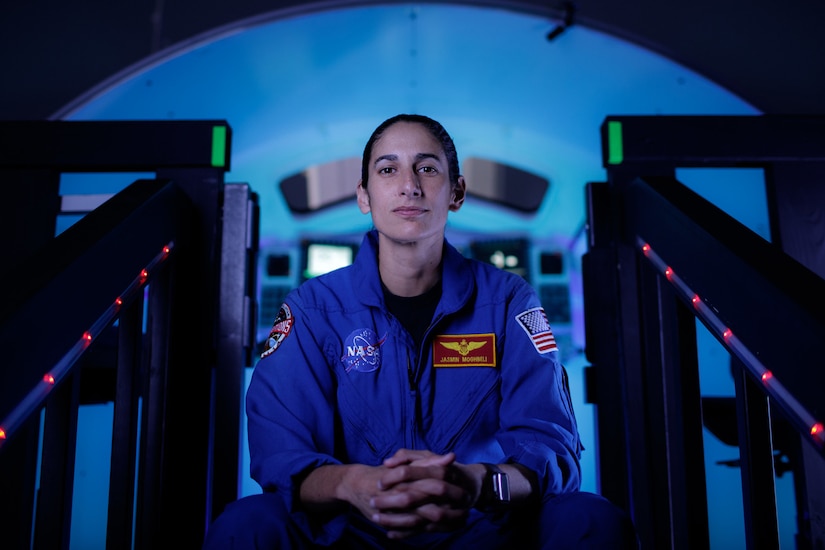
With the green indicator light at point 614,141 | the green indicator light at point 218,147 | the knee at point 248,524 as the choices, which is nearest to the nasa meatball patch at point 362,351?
the knee at point 248,524

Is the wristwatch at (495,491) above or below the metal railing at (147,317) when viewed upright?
below

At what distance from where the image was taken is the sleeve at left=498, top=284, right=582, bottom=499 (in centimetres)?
110

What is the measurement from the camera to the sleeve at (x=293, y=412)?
1.08 meters

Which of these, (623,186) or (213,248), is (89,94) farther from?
(623,186)

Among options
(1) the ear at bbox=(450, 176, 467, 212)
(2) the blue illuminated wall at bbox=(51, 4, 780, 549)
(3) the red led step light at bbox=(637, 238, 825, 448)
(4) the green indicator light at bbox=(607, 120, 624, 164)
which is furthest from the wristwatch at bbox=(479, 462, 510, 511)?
(2) the blue illuminated wall at bbox=(51, 4, 780, 549)

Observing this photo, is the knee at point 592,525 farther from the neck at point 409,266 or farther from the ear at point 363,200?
the ear at point 363,200

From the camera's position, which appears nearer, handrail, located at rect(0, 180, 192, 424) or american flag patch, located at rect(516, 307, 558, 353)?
handrail, located at rect(0, 180, 192, 424)

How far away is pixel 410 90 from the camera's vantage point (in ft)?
8.55

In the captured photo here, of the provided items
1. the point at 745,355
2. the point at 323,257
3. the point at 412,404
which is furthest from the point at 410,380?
the point at 323,257

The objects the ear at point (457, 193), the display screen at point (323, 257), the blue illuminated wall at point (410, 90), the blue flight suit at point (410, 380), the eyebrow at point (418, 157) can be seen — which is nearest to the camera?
the blue flight suit at point (410, 380)

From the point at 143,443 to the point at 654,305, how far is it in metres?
1.18

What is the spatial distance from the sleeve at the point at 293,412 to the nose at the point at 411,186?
33 centimetres

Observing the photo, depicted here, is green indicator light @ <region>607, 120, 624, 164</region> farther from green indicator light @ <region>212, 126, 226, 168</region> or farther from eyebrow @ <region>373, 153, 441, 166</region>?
green indicator light @ <region>212, 126, 226, 168</region>

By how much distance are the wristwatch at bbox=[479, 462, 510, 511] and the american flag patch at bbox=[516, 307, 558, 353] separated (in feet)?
1.00
